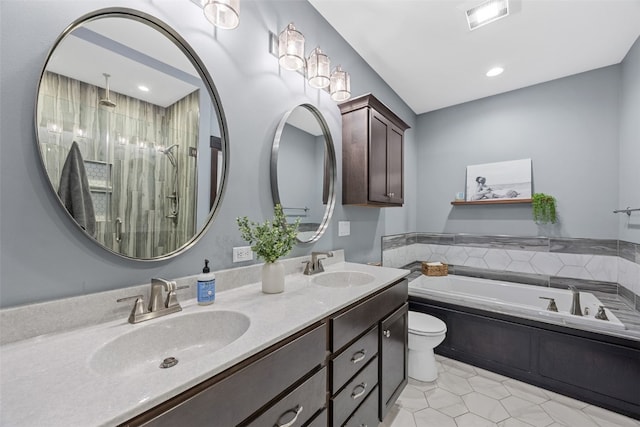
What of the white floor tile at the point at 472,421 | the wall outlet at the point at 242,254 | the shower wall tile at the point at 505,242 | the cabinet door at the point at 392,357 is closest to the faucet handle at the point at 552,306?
the shower wall tile at the point at 505,242

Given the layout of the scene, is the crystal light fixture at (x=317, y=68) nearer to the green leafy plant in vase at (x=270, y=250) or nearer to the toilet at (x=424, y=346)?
the green leafy plant in vase at (x=270, y=250)

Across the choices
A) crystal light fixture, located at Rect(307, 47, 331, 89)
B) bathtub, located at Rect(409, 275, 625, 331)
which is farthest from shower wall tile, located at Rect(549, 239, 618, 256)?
crystal light fixture, located at Rect(307, 47, 331, 89)

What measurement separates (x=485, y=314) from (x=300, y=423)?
77.0 inches

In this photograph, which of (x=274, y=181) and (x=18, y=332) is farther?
(x=274, y=181)

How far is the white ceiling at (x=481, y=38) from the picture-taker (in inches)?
71.0

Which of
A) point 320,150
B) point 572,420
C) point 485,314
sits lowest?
point 572,420

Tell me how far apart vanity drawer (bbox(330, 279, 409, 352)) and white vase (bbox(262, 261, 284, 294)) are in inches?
12.6

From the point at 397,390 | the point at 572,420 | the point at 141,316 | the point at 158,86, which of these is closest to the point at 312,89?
the point at 158,86

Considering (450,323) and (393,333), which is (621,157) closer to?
(450,323)

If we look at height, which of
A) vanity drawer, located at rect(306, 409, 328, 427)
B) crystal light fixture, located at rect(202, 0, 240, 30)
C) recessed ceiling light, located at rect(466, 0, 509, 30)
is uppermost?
recessed ceiling light, located at rect(466, 0, 509, 30)

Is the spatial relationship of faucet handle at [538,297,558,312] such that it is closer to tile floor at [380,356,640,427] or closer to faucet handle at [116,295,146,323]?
tile floor at [380,356,640,427]

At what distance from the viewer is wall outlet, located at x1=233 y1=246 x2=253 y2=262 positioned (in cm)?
130

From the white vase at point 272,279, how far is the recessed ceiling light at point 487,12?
2.22 metres

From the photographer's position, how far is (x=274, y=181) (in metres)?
1.51
